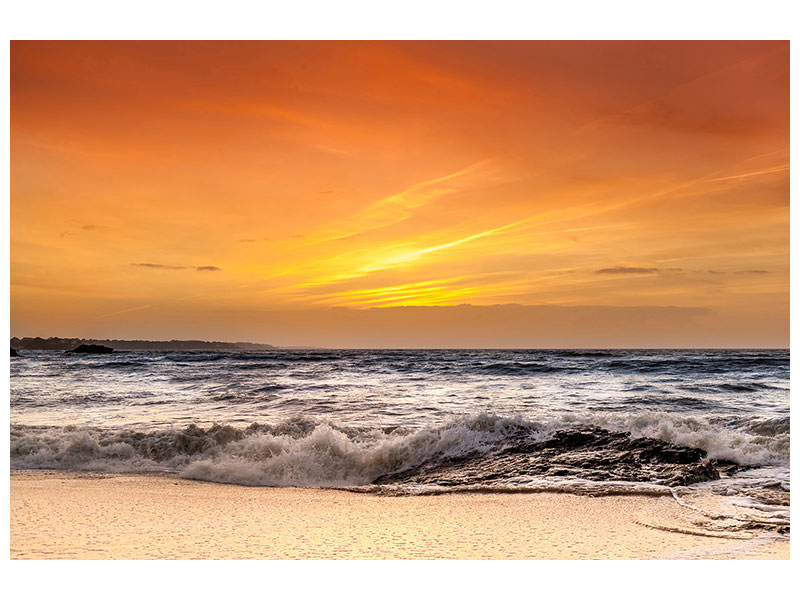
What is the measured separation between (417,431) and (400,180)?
2653 mm

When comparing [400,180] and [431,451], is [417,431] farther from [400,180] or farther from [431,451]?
[400,180]

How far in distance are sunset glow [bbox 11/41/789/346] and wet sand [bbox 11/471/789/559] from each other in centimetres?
257

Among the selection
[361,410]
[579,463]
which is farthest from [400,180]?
[361,410]

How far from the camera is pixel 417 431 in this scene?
22.3ft

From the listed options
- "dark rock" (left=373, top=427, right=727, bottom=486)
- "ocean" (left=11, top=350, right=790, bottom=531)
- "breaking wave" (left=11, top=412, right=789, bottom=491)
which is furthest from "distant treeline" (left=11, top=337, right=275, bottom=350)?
"dark rock" (left=373, top=427, right=727, bottom=486)

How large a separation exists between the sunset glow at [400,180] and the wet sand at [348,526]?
8.42 ft

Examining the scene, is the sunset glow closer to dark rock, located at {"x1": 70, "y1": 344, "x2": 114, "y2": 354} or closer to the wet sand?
the wet sand

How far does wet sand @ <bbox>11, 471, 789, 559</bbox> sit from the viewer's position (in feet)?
11.9

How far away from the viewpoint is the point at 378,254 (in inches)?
265

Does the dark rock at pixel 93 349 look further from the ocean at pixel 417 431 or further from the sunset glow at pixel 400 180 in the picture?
the sunset glow at pixel 400 180
